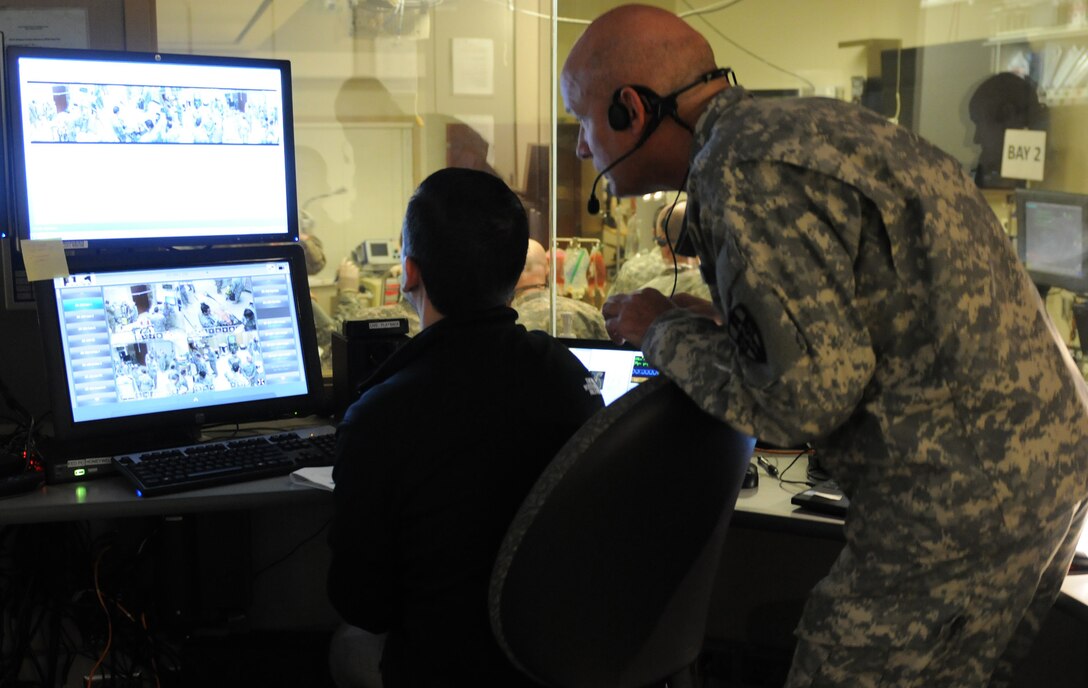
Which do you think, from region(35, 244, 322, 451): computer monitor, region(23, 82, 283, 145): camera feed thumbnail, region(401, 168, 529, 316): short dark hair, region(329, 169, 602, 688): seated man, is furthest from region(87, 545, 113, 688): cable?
region(401, 168, 529, 316): short dark hair

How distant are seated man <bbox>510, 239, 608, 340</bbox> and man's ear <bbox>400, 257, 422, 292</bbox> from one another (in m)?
1.37

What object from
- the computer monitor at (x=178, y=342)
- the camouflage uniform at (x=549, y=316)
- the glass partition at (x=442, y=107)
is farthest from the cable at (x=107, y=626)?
the camouflage uniform at (x=549, y=316)

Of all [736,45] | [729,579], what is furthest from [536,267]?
[736,45]

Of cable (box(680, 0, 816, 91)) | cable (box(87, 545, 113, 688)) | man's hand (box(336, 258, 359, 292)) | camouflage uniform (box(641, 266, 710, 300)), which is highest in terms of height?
cable (box(680, 0, 816, 91))

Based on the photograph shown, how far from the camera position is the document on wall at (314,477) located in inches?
74.0

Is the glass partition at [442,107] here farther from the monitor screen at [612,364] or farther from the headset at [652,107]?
the headset at [652,107]

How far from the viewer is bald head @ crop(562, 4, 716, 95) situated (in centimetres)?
134

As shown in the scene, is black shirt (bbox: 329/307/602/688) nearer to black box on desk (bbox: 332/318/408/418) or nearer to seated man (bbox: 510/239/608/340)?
black box on desk (bbox: 332/318/408/418)

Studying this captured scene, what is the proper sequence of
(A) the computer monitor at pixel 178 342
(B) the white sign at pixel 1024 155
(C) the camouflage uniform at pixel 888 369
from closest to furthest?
(C) the camouflage uniform at pixel 888 369
(A) the computer monitor at pixel 178 342
(B) the white sign at pixel 1024 155

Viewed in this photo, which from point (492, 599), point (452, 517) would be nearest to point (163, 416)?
point (452, 517)

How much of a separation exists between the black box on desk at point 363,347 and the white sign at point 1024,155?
2.24 metres

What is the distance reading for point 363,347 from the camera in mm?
2301

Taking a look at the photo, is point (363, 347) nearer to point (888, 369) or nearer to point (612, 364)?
point (612, 364)

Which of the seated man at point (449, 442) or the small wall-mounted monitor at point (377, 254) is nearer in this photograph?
the seated man at point (449, 442)
